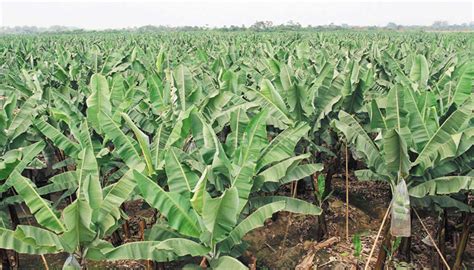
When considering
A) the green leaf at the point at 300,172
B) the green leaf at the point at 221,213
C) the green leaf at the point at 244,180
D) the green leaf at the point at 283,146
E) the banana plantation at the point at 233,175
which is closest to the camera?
the green leaf at the point at 221,213

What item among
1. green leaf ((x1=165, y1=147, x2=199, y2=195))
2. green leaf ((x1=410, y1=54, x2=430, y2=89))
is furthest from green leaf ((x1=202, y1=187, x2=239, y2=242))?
green leaf ((x1=410, y1=54, x2=430, y2=89))

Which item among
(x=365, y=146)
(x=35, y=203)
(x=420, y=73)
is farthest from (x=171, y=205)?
(x=420, y=73)

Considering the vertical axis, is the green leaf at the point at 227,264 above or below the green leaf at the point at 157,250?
below

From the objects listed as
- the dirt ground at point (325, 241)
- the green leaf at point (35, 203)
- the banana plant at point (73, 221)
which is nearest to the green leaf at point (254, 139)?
the banana plant at point (73, 221)

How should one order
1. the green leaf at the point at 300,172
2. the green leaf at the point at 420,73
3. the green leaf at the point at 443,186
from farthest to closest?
1. the green leaf at the point at 420,73
2. the green leaf at the point at 300,172
3. the green leaf at the point at 443,186

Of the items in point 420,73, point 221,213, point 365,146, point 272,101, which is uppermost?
point 420,73

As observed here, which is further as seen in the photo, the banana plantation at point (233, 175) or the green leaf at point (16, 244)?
the banana plantation at point (233, 175)

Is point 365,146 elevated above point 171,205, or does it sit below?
above

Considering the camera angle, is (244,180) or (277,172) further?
(277,172)

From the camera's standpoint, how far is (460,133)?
13.6 ft

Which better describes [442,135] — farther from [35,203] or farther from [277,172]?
[35,203]

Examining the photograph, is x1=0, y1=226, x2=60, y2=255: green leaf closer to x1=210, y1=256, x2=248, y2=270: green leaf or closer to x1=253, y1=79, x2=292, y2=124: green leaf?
x1=210, y1=256, x2=248, y2=270: green leaf

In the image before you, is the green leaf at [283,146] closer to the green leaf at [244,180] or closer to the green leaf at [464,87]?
the green leaf at [244,180]

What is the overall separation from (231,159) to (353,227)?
2.91 m
